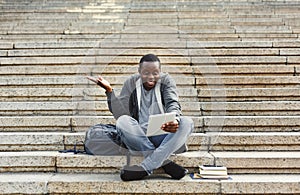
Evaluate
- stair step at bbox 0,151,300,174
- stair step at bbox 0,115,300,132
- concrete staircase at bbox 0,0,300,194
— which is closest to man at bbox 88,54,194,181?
concrete staircase at bbox 0,0,300,194

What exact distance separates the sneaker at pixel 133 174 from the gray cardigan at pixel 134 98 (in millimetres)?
503

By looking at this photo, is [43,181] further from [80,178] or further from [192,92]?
[192,92]

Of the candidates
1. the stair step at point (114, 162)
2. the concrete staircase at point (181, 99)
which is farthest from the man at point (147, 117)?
the stair step at point (114, 162)

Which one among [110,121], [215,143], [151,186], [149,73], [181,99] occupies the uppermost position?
[149,73]

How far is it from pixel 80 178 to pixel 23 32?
4.73 m

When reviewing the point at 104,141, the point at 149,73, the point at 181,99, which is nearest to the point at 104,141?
the point at 104,141

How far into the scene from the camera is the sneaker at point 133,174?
392 centimetres

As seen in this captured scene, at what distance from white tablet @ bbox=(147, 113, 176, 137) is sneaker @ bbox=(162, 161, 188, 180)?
33cm

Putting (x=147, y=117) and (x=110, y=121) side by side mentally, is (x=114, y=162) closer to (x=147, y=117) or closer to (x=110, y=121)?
(x=147, y=117)

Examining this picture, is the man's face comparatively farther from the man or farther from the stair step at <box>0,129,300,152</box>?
the stair step at <box>0,129,300,152</box>

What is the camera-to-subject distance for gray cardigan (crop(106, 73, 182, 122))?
4094mm

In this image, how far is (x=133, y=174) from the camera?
3.92m

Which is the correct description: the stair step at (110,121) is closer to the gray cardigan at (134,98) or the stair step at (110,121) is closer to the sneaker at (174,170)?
the gray cardigan at (134,98)

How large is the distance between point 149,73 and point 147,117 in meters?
0.41
